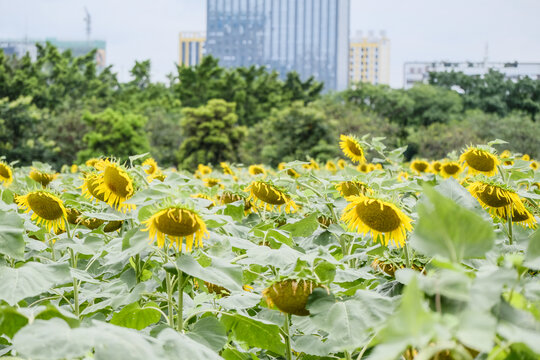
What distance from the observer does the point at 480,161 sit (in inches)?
70.7

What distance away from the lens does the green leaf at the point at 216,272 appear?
0.83 meters

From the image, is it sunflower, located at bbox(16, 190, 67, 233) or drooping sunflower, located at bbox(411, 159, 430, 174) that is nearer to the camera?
sunflower, located at bbox(16, 190, 67, 233)

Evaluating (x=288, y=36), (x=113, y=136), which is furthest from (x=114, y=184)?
(x=288, y=36)

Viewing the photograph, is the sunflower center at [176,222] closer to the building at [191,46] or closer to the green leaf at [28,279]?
the green leaf at [28,279]

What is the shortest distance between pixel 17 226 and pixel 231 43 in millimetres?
80398

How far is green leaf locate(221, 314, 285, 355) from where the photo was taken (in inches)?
37.4

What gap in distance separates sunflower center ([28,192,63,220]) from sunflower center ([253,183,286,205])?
0.50 metres

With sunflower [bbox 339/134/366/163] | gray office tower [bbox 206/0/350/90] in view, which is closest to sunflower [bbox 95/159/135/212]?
sunflower [bbox 339/134/366/163]

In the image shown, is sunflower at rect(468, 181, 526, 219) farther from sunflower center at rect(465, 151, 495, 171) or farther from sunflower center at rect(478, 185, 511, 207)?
sunflower center at rect(465, 151, 495, 171)

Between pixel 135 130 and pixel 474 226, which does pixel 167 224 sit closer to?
pixel 474 226

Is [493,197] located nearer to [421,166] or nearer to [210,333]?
[210,333]

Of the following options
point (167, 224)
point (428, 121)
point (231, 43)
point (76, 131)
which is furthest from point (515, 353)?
point (231, 43)

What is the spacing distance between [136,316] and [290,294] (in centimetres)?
31

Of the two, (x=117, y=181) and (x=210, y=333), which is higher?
(x=117, y=181)
